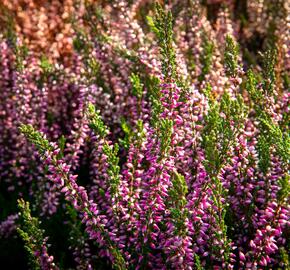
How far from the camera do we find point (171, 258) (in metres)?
2.48

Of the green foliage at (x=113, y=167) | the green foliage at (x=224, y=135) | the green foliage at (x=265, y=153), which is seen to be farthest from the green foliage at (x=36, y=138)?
the green foliage at (x=265, y=153)

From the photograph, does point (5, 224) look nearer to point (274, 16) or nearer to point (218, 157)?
point (218, 157)

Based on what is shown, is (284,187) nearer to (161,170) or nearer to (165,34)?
(161,170)

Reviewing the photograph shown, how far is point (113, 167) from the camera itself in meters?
2.50

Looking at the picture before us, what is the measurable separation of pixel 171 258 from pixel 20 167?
225cm

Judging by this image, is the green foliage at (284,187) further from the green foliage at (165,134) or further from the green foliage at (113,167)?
the green foliage at (113,167)

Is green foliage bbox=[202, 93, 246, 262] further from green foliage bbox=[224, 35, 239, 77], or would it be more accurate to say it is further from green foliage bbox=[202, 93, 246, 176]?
Answer: green foliage bbox=[224, 35, 239, 77]

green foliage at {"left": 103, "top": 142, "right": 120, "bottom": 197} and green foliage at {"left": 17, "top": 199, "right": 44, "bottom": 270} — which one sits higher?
green foliage at {"left": 103, "top": 142, "right": 120, "bottom": 197}

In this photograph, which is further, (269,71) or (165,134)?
(269,71)

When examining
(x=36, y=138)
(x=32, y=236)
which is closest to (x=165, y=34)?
(x=36, y=138)

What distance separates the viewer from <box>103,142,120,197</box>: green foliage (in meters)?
2.49

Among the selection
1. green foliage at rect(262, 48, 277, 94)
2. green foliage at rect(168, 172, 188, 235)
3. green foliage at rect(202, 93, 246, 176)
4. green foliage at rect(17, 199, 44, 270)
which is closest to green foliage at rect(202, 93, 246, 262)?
green foliage at rect(202, 93, 246, 176)

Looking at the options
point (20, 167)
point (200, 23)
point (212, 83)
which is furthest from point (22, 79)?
point (200, 23)

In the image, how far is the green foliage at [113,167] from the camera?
2.49 meters
